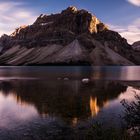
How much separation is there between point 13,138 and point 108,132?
7.90m

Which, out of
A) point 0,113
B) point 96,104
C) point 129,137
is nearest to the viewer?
point 129,137

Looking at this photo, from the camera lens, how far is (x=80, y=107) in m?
37.6

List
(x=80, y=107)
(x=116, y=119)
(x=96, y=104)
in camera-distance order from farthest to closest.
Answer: (x=96, y=104), (x=80, y=107), (x=116, y=119)

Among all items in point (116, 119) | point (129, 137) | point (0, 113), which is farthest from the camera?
point (0, 113)

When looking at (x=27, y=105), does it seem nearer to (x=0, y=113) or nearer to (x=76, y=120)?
(x=0, y=113)

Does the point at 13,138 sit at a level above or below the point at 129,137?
below

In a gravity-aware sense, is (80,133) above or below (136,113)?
below

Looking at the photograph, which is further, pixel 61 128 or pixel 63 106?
pixel 63 106

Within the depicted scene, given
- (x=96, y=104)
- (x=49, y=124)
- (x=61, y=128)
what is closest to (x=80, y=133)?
(x=61, y=128)

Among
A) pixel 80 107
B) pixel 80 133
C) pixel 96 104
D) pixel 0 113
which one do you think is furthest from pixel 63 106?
pixel 80 133

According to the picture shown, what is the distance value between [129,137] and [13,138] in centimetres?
910

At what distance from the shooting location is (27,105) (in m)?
39.8

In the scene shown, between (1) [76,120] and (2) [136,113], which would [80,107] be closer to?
(1) [76,120]

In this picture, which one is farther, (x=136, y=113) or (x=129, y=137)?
(x=136, y=113)
